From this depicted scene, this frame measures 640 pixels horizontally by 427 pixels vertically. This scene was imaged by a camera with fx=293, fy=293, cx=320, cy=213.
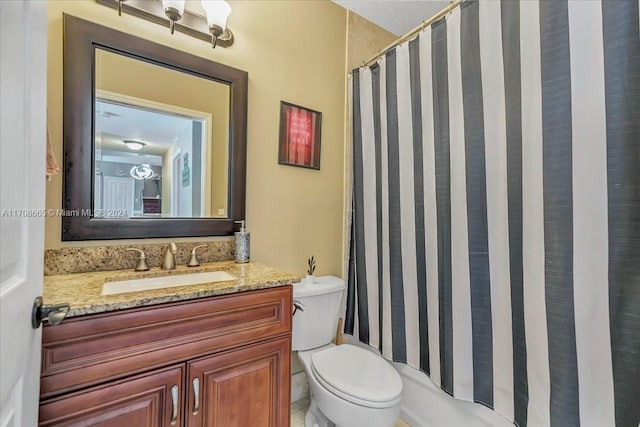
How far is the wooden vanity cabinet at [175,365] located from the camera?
0.80 meters

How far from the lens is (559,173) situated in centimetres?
101

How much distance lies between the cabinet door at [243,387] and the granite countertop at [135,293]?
0.78ft

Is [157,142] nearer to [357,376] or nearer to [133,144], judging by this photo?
[133,144]

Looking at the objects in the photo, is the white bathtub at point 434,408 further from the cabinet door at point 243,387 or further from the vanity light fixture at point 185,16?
the vanity light fixture at point 185,16

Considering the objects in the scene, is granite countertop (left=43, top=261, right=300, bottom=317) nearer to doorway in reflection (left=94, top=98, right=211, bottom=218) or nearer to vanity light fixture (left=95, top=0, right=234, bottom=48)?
doorway in reflection (left=94, top=98, right=211, bottom=218)

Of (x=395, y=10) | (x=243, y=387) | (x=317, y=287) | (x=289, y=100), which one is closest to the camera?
(x=243, y=387)

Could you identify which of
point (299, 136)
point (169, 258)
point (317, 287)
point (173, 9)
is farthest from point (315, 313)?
point (173, 9)

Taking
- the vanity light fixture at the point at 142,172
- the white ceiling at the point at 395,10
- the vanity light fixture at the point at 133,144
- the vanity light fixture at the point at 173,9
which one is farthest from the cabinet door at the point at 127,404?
the white ceiling at the point at 395,10

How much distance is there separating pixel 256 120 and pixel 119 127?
0.66 meters

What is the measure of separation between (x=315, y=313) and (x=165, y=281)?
786 mm

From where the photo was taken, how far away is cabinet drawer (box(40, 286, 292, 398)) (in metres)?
0.79

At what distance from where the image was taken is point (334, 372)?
1405mm

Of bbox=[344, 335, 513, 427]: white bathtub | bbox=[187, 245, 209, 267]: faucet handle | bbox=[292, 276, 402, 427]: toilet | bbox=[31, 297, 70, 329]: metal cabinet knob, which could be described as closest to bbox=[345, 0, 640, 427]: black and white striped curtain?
bbox=[344, 335, 513, 427]: white bathtub

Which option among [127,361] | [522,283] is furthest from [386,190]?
[127,361]
